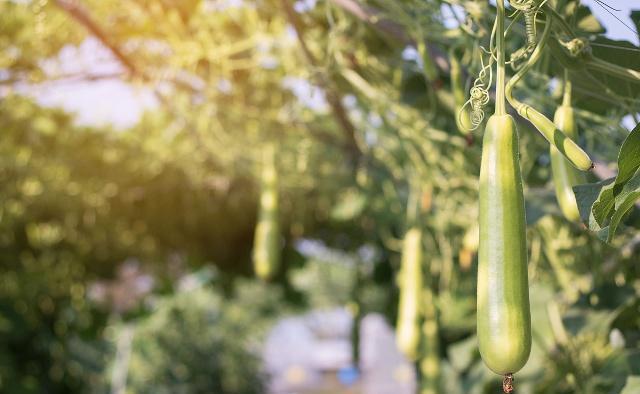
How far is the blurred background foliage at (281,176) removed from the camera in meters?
1.33

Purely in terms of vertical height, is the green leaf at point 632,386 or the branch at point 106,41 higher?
the branch at point 106,41

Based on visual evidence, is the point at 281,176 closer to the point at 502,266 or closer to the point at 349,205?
the point at 349,205

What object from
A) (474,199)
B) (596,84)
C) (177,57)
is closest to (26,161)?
(177,57)

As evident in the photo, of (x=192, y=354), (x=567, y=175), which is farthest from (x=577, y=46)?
(x=192, y=354)

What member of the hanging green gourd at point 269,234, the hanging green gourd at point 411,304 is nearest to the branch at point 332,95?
the hanging green gourd at point 269,234

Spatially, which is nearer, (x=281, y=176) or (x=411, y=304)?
(x=411, y=304)

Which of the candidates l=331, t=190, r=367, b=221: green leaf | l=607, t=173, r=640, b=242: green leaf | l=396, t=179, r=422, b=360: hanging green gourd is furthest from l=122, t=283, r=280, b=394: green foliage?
l=607, t=173, r=640, b=242: green leaf

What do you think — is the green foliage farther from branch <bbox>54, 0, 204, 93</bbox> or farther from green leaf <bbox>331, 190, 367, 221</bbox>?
branch <bbox>54, 0, 204, 93</bbox>

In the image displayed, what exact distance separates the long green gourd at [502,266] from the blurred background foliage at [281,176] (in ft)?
1.18

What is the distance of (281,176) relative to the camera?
101 inches

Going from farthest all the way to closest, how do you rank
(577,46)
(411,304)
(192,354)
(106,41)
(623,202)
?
(192,354) → (106,41) → (411,304) → (577,46) → (623,202)

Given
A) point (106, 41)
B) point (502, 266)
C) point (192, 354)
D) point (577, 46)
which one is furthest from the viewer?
point (192, 354)

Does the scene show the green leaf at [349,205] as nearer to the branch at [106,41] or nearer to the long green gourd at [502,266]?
the branch at [106,41]

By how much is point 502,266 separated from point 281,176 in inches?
81.3
